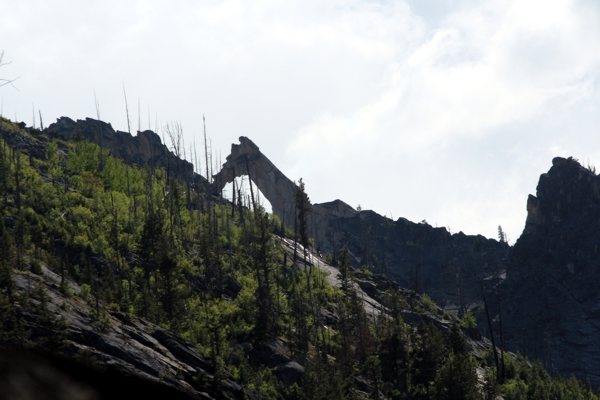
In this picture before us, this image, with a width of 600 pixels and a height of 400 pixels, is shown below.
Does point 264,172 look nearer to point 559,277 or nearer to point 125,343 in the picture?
point 559,277

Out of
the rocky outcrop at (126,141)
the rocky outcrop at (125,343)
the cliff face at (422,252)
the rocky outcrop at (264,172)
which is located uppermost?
the rocky outcrop at (126,141)

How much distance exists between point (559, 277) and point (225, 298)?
325 ft

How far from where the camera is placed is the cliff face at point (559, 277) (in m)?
115

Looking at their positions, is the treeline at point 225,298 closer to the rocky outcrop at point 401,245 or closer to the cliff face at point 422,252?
the rocky outcrop at point 401,245

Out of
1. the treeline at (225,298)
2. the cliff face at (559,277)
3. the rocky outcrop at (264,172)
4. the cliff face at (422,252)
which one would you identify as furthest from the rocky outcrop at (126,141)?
the cliff face at (559,277)

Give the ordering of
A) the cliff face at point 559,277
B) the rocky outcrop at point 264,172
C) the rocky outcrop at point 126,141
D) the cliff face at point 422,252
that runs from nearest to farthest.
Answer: the cliff face at point 559,277, the rocky outcrop at point 126,141, the rocky outcrop at point 264,172, the cliff face at point 422,252

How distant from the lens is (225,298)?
182 feet

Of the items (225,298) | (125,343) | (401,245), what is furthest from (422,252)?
(125,343)

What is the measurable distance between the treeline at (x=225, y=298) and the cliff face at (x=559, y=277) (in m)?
50.8

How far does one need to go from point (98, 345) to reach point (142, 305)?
14980mm

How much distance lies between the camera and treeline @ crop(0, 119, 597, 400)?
39.2 meters

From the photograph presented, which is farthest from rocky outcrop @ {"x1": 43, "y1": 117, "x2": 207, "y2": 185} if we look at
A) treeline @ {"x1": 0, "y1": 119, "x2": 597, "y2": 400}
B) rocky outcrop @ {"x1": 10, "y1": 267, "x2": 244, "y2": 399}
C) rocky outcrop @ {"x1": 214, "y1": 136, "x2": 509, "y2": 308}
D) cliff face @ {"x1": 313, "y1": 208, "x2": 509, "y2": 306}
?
rocky outcrop @ {"x1": 10, "y1": 267, "x2": 244, "y2": 399}

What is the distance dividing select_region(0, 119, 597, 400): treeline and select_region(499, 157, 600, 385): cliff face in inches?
2001

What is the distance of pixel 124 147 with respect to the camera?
13250cm
